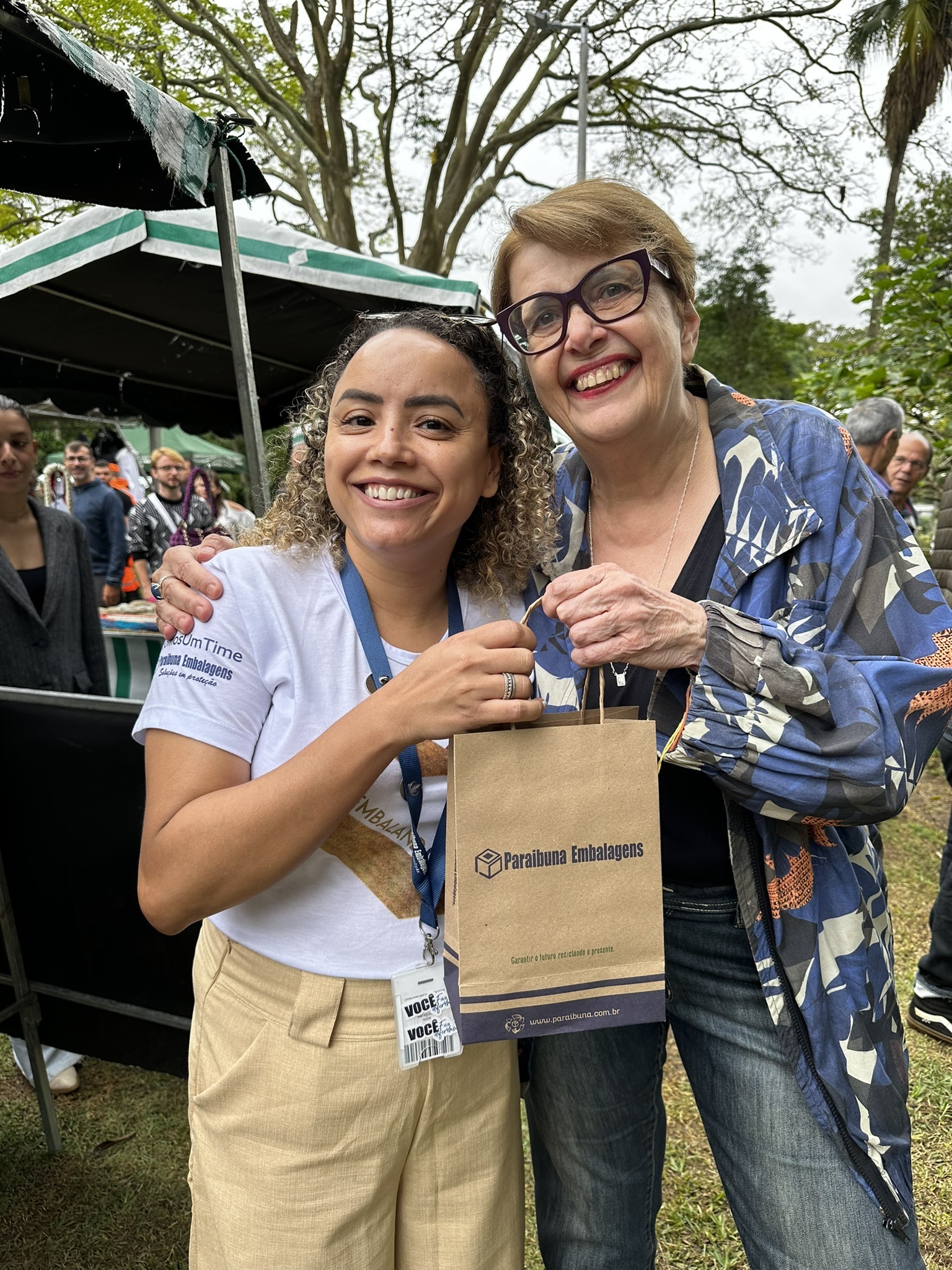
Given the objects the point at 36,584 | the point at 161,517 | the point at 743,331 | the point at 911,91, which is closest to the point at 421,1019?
the point at 36,584

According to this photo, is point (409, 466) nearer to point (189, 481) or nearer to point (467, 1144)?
point (467, 1144)

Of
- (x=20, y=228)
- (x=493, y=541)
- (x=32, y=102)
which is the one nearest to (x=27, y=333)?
(x=32, y=102)

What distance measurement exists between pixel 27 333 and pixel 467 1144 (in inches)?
252

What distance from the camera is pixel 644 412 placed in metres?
1.39

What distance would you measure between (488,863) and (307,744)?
0.35 metres

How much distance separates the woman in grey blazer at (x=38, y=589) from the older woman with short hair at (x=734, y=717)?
2502mm

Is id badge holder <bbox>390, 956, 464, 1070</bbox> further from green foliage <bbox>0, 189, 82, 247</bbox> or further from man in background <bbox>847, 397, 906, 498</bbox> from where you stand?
green foliage <bbox>0, 189, 82, 247</bbox>

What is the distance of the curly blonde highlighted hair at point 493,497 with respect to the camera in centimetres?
145

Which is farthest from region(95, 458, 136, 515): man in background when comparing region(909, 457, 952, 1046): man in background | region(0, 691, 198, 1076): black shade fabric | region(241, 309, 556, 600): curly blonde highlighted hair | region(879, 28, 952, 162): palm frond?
region(879, 28, 952, 162): palm frond

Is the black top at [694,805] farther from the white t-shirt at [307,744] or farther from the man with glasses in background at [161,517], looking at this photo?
the man with glasses in background at [161,517]

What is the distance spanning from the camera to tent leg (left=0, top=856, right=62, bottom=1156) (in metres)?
2.46

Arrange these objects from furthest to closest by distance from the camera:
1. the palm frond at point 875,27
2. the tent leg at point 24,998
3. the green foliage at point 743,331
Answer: the green foliage at point 743,331, the palm frond at point 875,27, the tent leg at point 24,998

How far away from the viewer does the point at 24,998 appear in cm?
250

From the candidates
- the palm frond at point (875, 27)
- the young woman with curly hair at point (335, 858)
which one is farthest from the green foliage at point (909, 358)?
the palm frond at point (875, 27)
